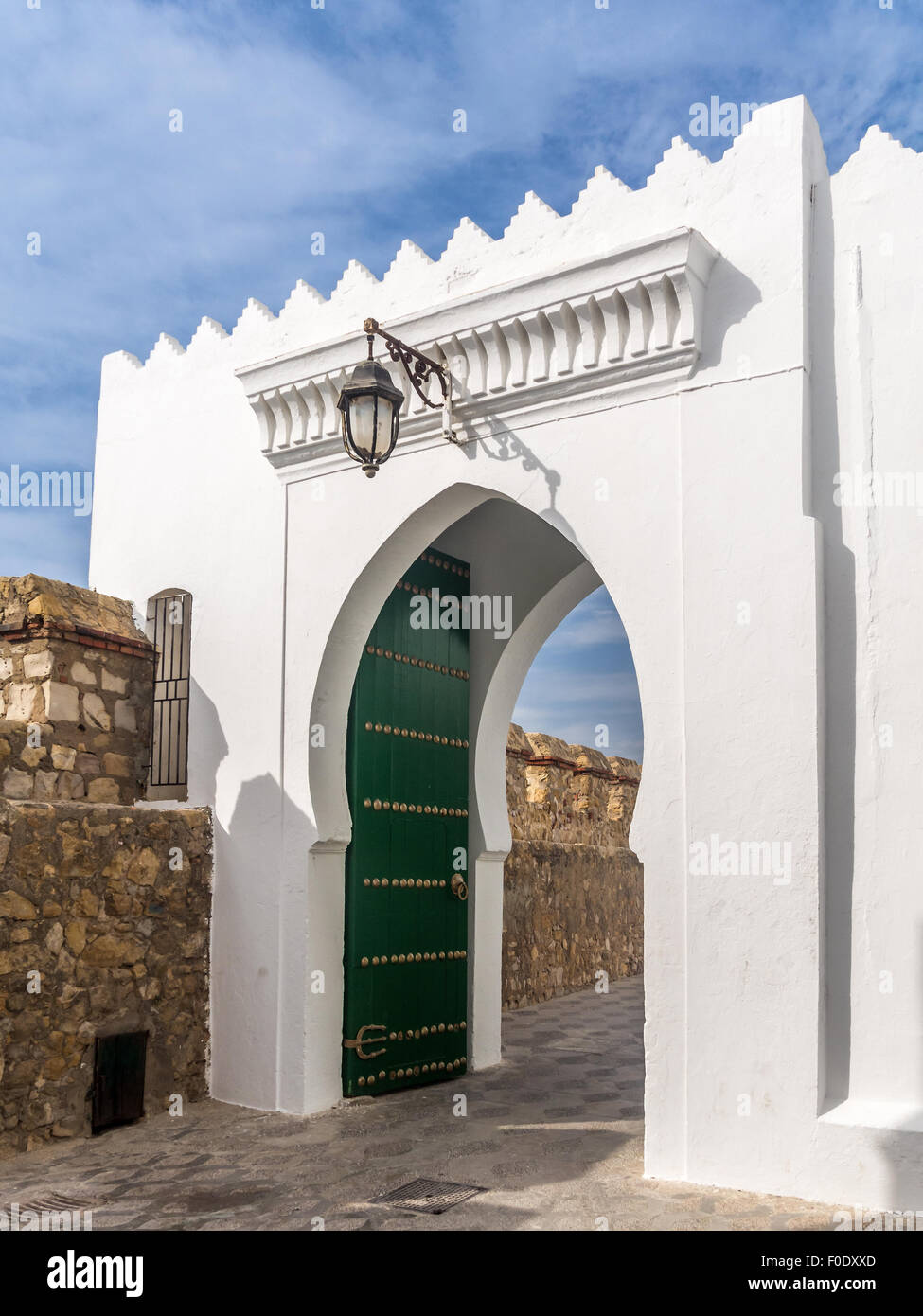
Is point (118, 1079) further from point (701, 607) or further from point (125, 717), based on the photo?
point (701, 607)

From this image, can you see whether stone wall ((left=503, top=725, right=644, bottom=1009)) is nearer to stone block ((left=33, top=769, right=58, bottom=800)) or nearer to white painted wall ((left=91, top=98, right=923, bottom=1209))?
white painted wall ((left=91, top=98, right=923, bottom=1209))

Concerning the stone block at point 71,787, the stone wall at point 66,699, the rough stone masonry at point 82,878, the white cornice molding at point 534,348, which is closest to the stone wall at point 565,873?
the rough stone masonry at point 82,878

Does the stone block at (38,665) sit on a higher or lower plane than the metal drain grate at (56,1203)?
higher

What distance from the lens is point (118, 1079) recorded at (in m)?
5.57

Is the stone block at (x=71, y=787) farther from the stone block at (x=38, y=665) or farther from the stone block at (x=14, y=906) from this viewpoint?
the stone block at (x=14, y=906)

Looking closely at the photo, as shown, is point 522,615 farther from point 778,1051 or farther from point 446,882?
point 778,1051

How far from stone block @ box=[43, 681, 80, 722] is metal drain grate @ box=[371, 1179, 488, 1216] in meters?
3.09

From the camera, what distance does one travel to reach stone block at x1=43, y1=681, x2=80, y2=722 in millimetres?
6059

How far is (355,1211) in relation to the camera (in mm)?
4258

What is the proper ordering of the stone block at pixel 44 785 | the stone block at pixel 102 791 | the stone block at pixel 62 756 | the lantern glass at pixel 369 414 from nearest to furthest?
the lantern glass at pixel 369 414 < the stone block at pixel 44 785 < the stone block at pixel 62 756 < the stone block at pixel 102 791

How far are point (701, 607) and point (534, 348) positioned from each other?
159 cm

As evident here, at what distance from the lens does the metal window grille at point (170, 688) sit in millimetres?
7056

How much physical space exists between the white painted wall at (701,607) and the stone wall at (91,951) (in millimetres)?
209

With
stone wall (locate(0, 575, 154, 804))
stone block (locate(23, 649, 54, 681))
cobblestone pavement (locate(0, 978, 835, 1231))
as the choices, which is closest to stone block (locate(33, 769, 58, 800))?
stone wall (locate(0, 575, 154, 804))
